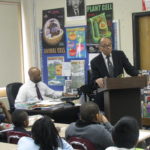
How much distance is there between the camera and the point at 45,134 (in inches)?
99.7

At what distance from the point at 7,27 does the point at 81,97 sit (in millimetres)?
2757

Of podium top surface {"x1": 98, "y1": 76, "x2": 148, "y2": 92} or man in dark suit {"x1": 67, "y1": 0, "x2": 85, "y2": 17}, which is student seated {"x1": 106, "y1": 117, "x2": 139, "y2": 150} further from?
man in dark suit {"x1": 67, "y1": 0, "x2": 85, "y2": 17}

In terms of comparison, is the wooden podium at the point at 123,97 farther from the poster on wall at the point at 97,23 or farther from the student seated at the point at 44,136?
the poster on wall at the point at 97,23

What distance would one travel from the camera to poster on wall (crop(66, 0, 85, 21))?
22.5 feet

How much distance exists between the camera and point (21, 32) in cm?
779

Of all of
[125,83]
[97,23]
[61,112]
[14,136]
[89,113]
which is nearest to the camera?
[89,113]

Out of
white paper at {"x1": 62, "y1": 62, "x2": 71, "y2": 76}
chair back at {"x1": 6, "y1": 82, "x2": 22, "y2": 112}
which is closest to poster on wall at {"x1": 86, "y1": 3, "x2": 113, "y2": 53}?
white paper at {"x1": 62, "y1": 62, "x2": 71, "y2": 76}

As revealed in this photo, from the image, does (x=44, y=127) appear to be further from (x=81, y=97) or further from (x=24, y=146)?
(x=81, y=97)

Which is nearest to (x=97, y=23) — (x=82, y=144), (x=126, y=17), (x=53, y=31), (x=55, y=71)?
(x=126, y=17)

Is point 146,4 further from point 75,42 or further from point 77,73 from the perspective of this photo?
point 77,73

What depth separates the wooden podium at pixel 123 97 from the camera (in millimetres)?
Result: 3950

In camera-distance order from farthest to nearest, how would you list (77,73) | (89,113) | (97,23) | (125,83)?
(77,73) < (97,23) < (125,83) < (89,113)

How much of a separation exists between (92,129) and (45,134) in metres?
0.56

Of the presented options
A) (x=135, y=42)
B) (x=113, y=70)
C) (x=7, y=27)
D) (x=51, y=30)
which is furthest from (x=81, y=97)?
(x=7, y=27)
